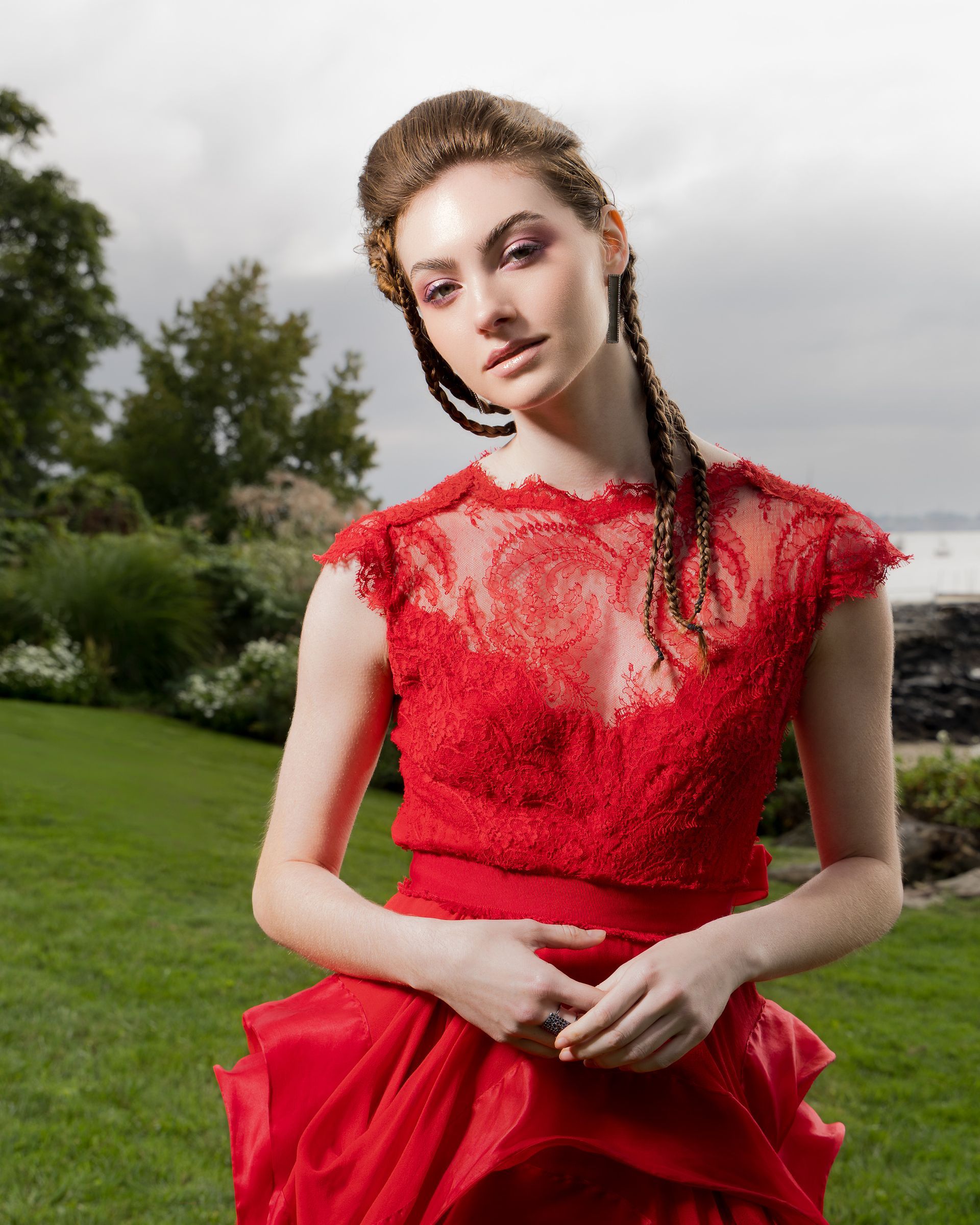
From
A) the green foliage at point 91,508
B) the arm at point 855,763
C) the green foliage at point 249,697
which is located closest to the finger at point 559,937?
the arm at point 855,763

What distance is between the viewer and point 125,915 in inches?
238

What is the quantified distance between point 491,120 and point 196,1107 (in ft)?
13.0

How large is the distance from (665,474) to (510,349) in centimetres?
28

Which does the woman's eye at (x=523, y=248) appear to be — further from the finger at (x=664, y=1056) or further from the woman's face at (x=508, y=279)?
the finger at (x=664, y=1056)

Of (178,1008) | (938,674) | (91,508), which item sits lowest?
(178,1008)

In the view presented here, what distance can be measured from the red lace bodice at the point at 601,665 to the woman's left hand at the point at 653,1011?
161 mm

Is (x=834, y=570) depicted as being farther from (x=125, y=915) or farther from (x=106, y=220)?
(x=106, y=220)

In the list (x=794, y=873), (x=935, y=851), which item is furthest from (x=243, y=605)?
→ (x=935, y=851)

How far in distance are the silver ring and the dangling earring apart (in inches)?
33.9

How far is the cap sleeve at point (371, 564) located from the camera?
1.44 meters

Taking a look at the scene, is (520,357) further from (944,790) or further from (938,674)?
(938,674)

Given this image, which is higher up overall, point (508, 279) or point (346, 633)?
point (508, 279)

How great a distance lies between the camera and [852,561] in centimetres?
138

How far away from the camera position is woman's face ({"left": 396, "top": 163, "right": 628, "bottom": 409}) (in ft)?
4.37
